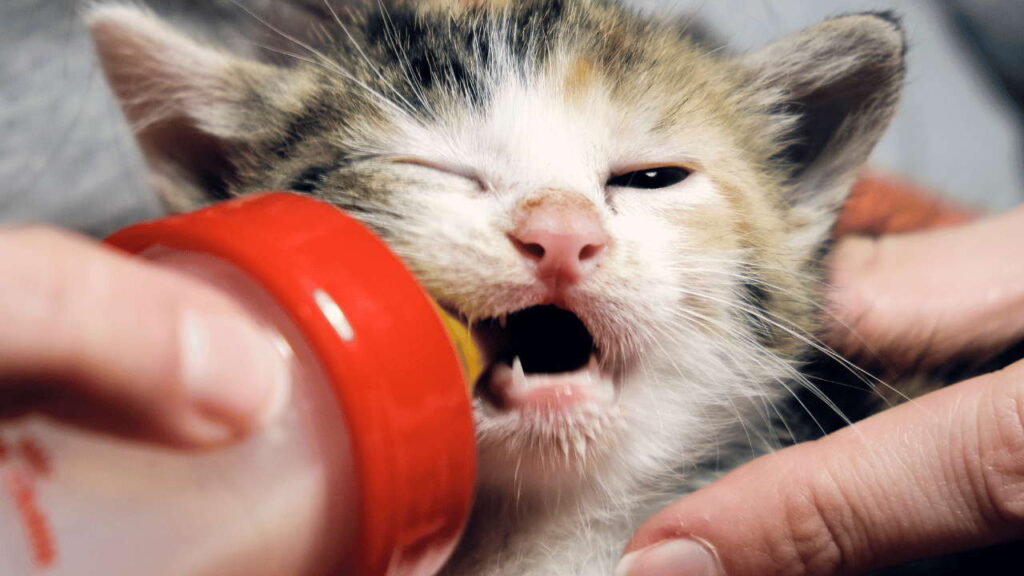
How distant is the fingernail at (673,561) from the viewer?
0.66 metres

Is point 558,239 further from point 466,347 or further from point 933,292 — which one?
point 933,292

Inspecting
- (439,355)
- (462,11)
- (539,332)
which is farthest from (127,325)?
(462,11)

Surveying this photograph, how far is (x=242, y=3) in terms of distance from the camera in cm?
84

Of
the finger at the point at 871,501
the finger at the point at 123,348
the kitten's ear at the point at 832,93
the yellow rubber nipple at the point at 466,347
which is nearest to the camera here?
the finger at the point at 123,348

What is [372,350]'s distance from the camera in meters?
0.39

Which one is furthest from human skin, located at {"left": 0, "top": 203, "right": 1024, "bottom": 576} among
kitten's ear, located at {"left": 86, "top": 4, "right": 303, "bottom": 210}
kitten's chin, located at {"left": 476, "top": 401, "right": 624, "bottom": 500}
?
kitten's ear, located at {"left": 86, "top": 4, "right": 303, "bottom": 210}

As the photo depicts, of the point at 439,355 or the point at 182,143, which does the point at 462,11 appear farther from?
the point at 439,355

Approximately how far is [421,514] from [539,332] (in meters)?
0.23

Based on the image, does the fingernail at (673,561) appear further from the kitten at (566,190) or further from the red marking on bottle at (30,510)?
the red marking on bottle at (30,510)

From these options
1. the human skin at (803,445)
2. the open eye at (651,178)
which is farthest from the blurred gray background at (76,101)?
the human skin at (803,445)

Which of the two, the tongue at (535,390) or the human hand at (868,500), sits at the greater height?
the tongue at (535,390)

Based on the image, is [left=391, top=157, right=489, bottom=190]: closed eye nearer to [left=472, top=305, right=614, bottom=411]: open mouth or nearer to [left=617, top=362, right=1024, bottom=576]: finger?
[left=472, top=305, right=614, bottom=411]: open mouth

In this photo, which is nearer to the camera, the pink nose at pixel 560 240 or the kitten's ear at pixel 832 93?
the pink nose at pixel 560 240

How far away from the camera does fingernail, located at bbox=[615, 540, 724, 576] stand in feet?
2.17
